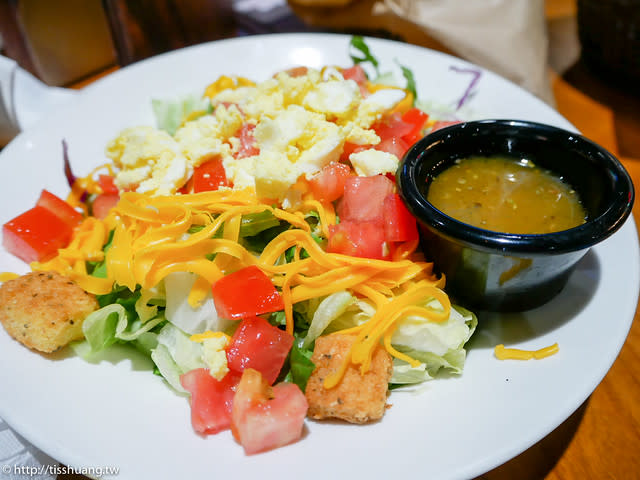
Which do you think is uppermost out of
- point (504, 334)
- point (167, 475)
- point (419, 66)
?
point (419, 66)

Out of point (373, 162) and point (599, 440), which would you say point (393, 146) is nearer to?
point (373, 162)

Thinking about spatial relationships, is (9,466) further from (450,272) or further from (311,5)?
(311,5)

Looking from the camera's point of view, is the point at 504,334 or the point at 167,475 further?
the point at 504,334

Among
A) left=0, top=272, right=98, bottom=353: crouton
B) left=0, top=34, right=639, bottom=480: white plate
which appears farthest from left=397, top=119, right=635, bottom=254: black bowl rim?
left=0, top=272, right=98, bottom=353: crouton

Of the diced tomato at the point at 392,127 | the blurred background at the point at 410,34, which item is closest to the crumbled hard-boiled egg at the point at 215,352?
the diced tomato at the point at 392,127

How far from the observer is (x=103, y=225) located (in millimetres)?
2613

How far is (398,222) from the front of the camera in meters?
2.28

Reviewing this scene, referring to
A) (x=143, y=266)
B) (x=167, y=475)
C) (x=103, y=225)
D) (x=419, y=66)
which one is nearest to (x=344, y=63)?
(x=419, y=66)

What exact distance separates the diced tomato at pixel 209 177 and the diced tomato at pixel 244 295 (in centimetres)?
57

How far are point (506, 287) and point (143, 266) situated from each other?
1.50m

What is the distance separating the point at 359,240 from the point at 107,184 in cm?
152

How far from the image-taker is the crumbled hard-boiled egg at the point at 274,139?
2395 millimetres

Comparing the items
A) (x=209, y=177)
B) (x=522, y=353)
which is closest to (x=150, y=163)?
(x=209, y=177)

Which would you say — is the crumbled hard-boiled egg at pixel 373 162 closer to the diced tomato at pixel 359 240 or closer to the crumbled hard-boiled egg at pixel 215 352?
the diced tomato at pixel 359 240
